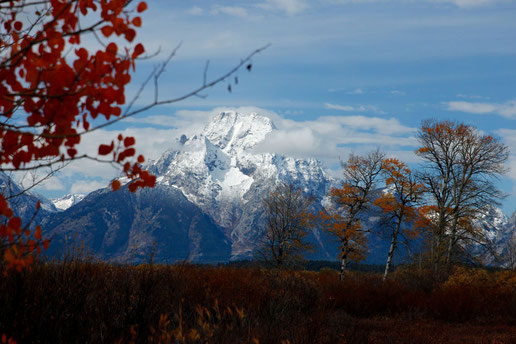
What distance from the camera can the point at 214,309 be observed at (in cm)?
742

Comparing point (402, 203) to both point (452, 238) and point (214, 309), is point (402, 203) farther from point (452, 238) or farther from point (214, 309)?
point (214, 309)

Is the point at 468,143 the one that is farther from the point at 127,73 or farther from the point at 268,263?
the point at 127,73

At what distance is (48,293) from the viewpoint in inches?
209

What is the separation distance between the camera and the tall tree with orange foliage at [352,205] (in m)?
29.0

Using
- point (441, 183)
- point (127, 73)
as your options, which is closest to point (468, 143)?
point (441, 183)

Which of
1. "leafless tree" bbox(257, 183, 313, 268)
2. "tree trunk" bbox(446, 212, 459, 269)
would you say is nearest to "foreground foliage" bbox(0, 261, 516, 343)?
"tree trunk" bbox(446, 212, 459, 269)

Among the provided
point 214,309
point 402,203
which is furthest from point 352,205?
point 214,309

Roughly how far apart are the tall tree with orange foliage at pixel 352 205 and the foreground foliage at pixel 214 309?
15153 mm

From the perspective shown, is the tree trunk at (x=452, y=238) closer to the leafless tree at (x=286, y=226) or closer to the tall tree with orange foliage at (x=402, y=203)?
the tall tree with orange foliage at (x=402, y=203)

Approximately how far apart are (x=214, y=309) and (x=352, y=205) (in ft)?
79.0

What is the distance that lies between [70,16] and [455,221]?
26200mm

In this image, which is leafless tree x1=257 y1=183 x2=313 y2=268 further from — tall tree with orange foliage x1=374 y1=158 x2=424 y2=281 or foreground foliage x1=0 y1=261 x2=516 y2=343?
foreground foliage x1=0 y1=261 x2=516 y2=343

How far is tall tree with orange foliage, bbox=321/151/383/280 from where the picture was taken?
95.2ft

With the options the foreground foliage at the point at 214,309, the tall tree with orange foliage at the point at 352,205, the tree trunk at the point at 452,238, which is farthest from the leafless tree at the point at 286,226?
the foreground foliage at the point at 214,309
